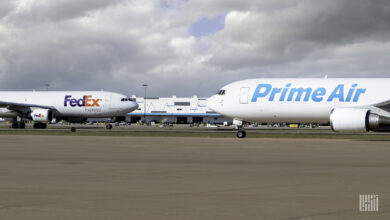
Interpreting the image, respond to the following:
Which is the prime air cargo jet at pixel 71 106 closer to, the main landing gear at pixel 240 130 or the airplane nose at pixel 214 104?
the airplane nose at pixel 214 104

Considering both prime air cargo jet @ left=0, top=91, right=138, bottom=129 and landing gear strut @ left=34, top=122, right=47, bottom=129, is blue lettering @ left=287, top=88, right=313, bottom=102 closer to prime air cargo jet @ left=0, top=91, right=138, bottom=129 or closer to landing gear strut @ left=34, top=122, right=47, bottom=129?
prime air cargo jet @ left=0, top=91, right=138, bottom=129

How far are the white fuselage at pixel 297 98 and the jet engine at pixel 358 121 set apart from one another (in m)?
2.95

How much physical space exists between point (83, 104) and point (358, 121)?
129 ft

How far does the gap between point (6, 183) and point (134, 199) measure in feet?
12.2

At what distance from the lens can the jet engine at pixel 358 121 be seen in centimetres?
2969

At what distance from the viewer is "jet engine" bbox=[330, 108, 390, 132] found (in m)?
29.7

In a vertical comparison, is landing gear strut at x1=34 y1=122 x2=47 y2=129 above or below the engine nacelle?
below

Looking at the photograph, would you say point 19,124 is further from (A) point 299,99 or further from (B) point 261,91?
(A) point 299,99

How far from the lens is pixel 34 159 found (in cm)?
1708

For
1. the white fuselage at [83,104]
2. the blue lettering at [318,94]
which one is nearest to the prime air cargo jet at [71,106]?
the white fuselage at [83,104]

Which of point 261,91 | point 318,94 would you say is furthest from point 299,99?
point 261,91

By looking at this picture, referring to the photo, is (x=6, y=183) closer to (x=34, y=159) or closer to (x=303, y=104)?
(x=34, y=159)

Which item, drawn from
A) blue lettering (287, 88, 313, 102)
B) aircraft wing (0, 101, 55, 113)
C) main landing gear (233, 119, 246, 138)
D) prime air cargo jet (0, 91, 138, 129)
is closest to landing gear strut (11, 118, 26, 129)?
prime air cargo jet (0, 91, 138, 129)

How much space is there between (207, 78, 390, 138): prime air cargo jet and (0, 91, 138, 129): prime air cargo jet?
85.1 feet
